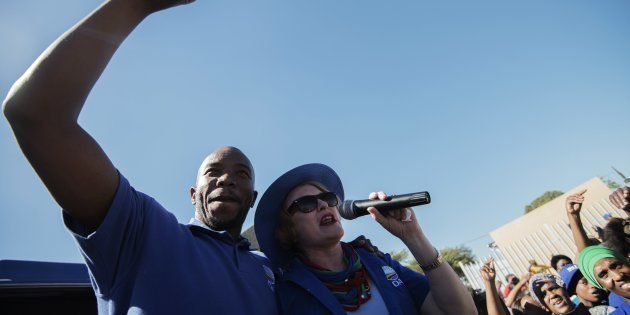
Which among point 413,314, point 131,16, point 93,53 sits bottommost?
point 413,314

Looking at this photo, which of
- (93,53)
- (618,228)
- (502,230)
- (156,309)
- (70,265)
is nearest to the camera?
(93,53)

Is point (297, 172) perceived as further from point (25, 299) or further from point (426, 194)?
point (25, 299)

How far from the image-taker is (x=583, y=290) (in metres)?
4.59

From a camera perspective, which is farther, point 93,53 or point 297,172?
point 297,172

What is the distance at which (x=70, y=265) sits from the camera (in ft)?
8.05

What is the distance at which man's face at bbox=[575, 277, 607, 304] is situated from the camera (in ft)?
14.1

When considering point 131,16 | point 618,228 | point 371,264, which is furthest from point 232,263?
point 618,228

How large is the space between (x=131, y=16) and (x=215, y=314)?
1.39 m

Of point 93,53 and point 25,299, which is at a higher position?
point 93,53

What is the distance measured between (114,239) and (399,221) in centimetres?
171

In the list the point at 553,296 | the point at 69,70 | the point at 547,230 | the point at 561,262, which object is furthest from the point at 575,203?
the point at 547,230

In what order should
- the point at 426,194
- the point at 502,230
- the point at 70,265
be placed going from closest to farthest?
the point at 426,194 < the point at 70,265 < the point at 502,230

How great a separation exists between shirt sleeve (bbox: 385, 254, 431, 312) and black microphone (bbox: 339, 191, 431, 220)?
0.51 metres

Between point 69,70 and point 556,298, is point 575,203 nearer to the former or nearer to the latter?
point 556,298
